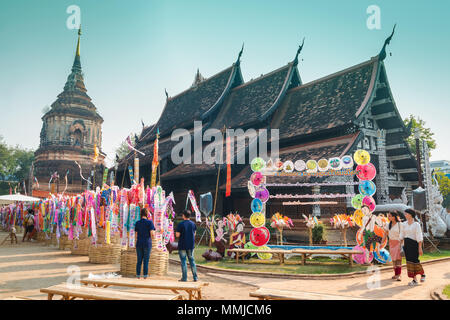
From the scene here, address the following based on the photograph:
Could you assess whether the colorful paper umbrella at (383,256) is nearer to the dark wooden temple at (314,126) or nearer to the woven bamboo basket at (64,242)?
the dark wooden temple at (314,126)

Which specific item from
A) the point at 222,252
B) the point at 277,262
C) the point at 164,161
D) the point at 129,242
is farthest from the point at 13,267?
the point at 164,161

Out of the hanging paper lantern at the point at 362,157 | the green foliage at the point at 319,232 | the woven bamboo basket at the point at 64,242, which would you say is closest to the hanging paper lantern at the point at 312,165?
the hanging paper lantern at the point at 362,157

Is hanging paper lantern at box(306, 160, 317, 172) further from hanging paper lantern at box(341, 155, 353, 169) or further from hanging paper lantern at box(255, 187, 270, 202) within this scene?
hanging paper lantern at box(255, 187, 270, 202)

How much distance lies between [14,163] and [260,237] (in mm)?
62530

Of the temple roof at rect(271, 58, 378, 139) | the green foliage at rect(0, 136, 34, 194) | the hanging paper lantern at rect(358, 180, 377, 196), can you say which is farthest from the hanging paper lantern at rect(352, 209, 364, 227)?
the green foliage at rect(0, 136, 34, 194)

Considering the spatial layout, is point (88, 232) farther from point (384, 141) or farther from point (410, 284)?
point (384, 141)

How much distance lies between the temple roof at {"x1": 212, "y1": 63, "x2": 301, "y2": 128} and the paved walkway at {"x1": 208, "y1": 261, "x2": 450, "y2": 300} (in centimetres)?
1090

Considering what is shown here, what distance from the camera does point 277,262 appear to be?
35.8 feet

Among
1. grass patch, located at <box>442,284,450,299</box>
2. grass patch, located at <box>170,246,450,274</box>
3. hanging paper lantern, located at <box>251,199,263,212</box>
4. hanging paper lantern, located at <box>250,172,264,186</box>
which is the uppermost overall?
hanging paper lantern, located at <box>250,172,264,186</box>

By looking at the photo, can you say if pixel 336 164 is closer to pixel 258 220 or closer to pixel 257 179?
pixel 257 179

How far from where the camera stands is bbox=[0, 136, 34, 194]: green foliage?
188 feet

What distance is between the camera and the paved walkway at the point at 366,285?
20.9 feet

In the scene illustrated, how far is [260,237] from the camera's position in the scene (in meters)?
10.9

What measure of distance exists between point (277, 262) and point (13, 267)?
777 centimetres
